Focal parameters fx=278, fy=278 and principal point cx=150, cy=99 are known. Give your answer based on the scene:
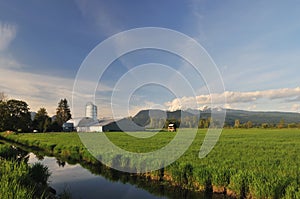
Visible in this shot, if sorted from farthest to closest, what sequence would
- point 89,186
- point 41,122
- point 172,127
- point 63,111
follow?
point 63,111 → point 172,127 → point 41,122 → point 89,186

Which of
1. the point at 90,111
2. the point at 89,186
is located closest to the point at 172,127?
the point at 90,111


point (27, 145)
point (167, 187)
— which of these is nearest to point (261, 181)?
point (167, 187)

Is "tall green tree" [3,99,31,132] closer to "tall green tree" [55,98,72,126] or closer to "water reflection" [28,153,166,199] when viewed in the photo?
"tall green tree" [55,98,72,126]

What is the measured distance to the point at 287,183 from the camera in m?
8.84

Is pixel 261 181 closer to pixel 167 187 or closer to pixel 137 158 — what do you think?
pixel 167 187

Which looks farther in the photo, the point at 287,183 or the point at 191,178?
the point at 191,178

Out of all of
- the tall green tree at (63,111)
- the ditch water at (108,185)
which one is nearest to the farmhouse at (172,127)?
the tall green tree at (63,111)

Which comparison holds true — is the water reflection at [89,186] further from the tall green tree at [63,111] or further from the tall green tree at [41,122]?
the tall green tree at [63,111]

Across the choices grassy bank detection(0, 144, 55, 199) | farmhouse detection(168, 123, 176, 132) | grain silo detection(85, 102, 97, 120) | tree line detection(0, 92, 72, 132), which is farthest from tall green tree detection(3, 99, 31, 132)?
grassy bank detection(0, 144, 55, 199)

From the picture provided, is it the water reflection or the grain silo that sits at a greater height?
the grain silo

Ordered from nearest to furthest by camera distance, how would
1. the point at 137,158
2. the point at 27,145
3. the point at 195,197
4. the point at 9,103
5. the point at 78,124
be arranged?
the point at 195,197
the point at 137,158
the point at 27,145
the point at 9,103
the point at 78,124

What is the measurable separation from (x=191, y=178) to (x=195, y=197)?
1203mm

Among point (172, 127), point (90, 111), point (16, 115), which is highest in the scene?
point (90, 111)

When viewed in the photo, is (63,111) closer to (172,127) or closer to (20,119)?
(20,119)
